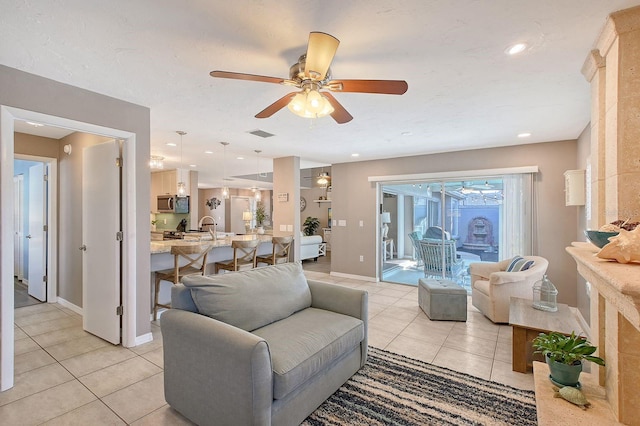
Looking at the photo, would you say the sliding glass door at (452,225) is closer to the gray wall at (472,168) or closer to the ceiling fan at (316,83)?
the gray wall at (472,168)

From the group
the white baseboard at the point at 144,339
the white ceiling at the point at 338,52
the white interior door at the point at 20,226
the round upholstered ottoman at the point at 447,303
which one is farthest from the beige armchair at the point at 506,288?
the white interior door at the point at 20,226

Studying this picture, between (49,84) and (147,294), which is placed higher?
(49,84)

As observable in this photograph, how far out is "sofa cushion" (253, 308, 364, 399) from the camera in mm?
1666

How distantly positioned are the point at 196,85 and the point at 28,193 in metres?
4.72

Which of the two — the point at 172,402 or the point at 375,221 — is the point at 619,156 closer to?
the point at 172,402

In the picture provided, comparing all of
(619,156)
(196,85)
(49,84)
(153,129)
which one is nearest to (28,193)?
(153,129)

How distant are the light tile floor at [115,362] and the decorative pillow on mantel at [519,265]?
0.75 m

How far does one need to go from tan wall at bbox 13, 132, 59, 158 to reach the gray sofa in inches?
149

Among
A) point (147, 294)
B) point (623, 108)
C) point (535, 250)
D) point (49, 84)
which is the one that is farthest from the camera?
point (535, 250)

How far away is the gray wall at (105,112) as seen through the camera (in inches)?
90.2

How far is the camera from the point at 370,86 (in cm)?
184

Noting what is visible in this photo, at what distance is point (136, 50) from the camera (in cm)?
200

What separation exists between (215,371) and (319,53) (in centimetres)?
186

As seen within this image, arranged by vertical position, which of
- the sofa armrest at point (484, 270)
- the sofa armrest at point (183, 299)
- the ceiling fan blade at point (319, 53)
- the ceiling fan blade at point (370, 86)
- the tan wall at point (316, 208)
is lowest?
the sofa armrest at point (484, 270)
